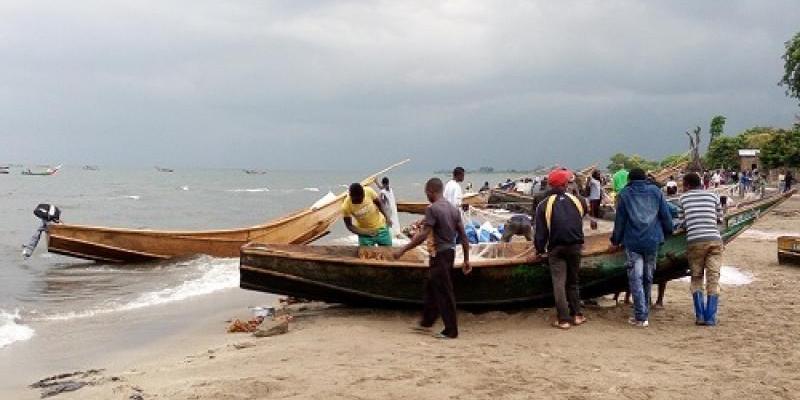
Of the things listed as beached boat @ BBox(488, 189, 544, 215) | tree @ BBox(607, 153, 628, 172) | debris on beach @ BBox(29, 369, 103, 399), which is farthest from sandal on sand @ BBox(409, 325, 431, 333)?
tree @ BBox(607, 153, 628, 172)

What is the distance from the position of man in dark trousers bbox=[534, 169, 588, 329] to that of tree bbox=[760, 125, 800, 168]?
117ft

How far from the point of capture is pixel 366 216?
359 inches

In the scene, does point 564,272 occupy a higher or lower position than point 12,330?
higher

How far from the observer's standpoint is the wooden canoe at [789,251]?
12188mm

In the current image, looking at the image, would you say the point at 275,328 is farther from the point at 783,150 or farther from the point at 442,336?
the point at 783,150

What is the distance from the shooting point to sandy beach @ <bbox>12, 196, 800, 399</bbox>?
5176 millimetres

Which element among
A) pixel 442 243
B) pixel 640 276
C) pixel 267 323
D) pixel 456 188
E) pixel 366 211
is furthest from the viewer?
pixel 456 188

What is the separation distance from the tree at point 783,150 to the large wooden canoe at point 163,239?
3126 cm

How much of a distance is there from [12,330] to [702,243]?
29.3 ft

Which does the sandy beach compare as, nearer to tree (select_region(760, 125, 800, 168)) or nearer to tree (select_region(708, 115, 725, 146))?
tree (select_region(760, 125, 800, 168))

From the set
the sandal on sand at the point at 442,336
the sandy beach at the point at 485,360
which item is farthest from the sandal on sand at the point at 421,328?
the sandal on sand at the point at 442,336

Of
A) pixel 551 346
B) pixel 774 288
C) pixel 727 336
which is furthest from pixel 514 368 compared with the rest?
pixel 774 288

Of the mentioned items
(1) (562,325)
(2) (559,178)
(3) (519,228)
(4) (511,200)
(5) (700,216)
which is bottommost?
(4) (511,200)

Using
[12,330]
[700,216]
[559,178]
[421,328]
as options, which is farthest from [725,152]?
[12,330]
